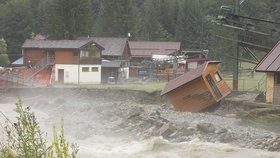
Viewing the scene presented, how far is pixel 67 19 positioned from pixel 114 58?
53.9 ft

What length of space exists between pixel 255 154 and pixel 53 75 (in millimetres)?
36290

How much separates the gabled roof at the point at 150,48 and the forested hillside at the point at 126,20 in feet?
19.7

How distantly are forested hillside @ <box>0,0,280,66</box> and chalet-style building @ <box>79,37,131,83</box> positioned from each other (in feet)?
38.7

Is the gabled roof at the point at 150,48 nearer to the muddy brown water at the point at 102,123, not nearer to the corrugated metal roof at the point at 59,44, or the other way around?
A: the corrugated metal roof at the point at 59,44

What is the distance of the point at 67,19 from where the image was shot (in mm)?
73812

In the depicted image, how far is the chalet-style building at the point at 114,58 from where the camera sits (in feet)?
176

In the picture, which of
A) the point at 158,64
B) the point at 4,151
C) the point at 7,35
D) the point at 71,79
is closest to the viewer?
the point at 4,151

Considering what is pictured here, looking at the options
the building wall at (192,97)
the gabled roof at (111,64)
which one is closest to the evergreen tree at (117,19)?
the gabled roof at (111,64)

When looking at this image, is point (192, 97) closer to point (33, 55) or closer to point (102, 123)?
point (102, 123)

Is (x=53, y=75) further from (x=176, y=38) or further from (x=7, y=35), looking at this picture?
(x=176, y=38)

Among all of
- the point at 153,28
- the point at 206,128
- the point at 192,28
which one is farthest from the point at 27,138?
the point at 153,28

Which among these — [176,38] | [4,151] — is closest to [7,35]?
[176,38]

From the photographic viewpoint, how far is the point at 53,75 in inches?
2030

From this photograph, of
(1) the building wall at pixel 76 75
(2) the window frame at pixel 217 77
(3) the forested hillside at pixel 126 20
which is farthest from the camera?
(3) the forested hillside at pixel 126 20
